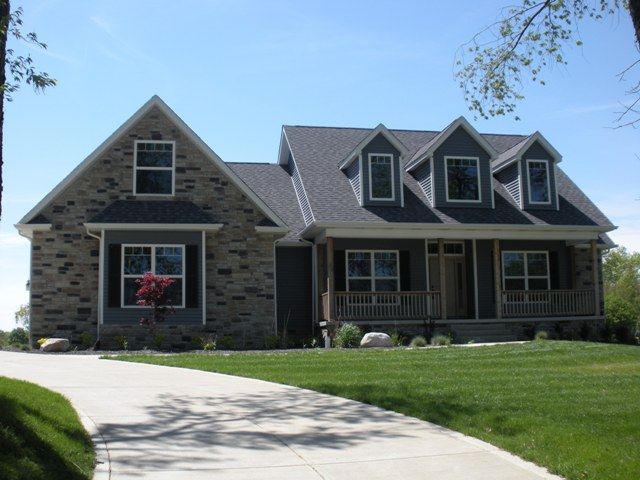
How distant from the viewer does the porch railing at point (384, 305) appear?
69.9 ft

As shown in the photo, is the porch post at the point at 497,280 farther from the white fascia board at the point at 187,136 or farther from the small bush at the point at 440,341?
the white fascia board at the point at 187,136

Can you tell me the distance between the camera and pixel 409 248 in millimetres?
22953

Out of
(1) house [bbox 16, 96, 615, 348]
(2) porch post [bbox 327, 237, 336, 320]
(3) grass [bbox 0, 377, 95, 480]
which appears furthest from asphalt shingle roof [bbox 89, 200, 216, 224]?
(3) grass [bbox 0, 377, 95, 480]

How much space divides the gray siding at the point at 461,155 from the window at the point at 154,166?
8232 mm

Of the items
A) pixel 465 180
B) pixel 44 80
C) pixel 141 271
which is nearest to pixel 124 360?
pixel 141 271

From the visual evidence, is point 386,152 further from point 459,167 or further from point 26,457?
point 26,457

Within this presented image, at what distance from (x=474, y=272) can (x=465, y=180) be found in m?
2.97

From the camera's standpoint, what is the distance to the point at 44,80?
812 cm

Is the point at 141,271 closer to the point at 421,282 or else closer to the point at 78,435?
the point at 421,282

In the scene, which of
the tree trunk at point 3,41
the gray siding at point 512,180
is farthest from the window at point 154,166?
the tree trunk at point 3,41

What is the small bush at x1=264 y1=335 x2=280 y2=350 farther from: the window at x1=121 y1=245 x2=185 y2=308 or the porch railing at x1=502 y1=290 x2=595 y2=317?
the porch railing at x1=502 y1=290 x2=595 y2=317

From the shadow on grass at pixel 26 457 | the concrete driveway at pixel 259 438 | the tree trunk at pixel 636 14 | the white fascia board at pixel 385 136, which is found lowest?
the concrete driveway at pixel 259 438

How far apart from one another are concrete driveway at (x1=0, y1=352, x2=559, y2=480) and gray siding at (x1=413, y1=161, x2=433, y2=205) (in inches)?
523

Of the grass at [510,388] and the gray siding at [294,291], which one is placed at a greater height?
the gray siding at [294,291]
